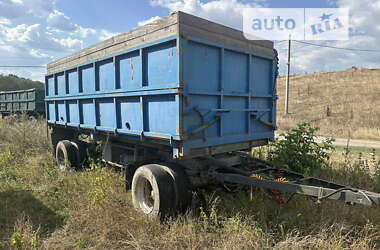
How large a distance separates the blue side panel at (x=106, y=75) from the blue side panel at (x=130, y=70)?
11.2 inches

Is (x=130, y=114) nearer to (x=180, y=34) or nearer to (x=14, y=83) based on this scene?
(x=180, y=34)

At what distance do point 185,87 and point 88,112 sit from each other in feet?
9.95

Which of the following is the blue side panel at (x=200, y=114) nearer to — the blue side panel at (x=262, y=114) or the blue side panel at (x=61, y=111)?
the blue side panel at (x=262, y=114)

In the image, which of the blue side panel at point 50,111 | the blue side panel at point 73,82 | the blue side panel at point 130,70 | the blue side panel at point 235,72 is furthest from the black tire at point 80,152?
the blue side panel at point 235,72

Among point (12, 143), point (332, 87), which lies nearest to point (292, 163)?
point (12, 143)

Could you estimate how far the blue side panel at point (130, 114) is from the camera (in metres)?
4.04

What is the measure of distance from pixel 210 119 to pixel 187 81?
0.66m

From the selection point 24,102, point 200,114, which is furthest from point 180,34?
point 24,102

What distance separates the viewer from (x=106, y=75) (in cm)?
473

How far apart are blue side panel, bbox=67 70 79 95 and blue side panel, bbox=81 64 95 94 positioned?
1.13ft

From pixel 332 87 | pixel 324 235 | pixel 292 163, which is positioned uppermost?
pixel 332 87

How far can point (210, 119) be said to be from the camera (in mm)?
3658

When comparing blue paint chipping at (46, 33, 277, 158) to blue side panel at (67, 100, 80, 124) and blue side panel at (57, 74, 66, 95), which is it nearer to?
blue side panel at (67, 100, 80, 124)

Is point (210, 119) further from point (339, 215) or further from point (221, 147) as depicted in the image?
point (339, 215)
